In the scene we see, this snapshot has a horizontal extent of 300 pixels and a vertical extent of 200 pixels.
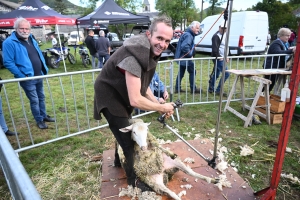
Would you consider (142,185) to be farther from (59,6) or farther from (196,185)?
(59,6)

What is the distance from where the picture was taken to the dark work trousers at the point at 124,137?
2194mm

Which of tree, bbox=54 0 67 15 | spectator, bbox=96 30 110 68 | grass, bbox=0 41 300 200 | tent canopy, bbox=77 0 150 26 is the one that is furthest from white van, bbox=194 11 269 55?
tree, bbox=54 0 67 15

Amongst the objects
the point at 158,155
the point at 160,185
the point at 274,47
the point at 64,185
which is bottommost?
the point at 64,185

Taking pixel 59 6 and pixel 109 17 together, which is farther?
pixel 59 6

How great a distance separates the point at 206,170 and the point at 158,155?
858 millimetres

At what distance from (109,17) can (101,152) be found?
881 cm

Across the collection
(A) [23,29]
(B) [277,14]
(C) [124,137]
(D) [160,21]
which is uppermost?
(B) [277,14]

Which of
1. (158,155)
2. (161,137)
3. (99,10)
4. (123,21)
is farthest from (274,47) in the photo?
(99,10)

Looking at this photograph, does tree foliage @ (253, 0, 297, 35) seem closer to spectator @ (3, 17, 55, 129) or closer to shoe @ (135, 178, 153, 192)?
spectator @ (3, 17, 55, 129)

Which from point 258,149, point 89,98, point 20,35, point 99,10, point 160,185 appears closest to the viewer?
point 160,185

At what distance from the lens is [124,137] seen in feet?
7.31

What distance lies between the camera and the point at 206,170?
9.09 feet

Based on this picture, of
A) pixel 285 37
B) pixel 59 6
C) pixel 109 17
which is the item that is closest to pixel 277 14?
pixel 109 17

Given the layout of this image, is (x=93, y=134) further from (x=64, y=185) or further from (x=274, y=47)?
(x=274, y=47)
